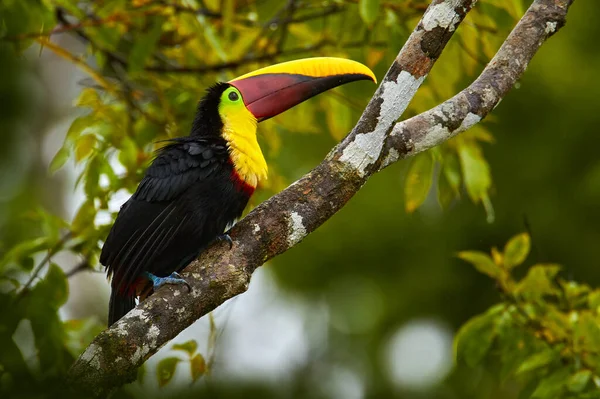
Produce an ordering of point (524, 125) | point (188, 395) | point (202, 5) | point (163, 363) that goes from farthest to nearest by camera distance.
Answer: point (524, 125), point (202, 5), point (163, 363), point (188, 395)

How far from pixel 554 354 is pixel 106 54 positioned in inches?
109

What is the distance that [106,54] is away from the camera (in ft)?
15.5

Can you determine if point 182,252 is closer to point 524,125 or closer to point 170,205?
point 170,205

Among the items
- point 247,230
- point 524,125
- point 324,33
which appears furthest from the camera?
point 524,125

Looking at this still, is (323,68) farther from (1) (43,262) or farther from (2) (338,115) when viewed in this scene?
(1) (43,262)

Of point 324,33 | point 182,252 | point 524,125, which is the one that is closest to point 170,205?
point 182,252

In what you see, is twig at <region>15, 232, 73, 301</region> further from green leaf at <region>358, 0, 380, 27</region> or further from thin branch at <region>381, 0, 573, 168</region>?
green leaf at <region>358, 0, 380, 27</region>

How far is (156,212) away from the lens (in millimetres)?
3553

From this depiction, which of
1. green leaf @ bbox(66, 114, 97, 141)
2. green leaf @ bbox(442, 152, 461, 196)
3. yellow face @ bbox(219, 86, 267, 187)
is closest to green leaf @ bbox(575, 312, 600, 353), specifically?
→ green leaf @ bbox(442, 152, 461, 196)

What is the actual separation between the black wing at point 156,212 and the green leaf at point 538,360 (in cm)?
149

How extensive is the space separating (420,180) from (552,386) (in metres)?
1.10

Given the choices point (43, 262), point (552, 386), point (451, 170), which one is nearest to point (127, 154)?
point (43, 262)

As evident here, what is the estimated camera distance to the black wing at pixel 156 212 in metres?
3.48

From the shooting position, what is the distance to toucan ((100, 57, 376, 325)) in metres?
3.49
